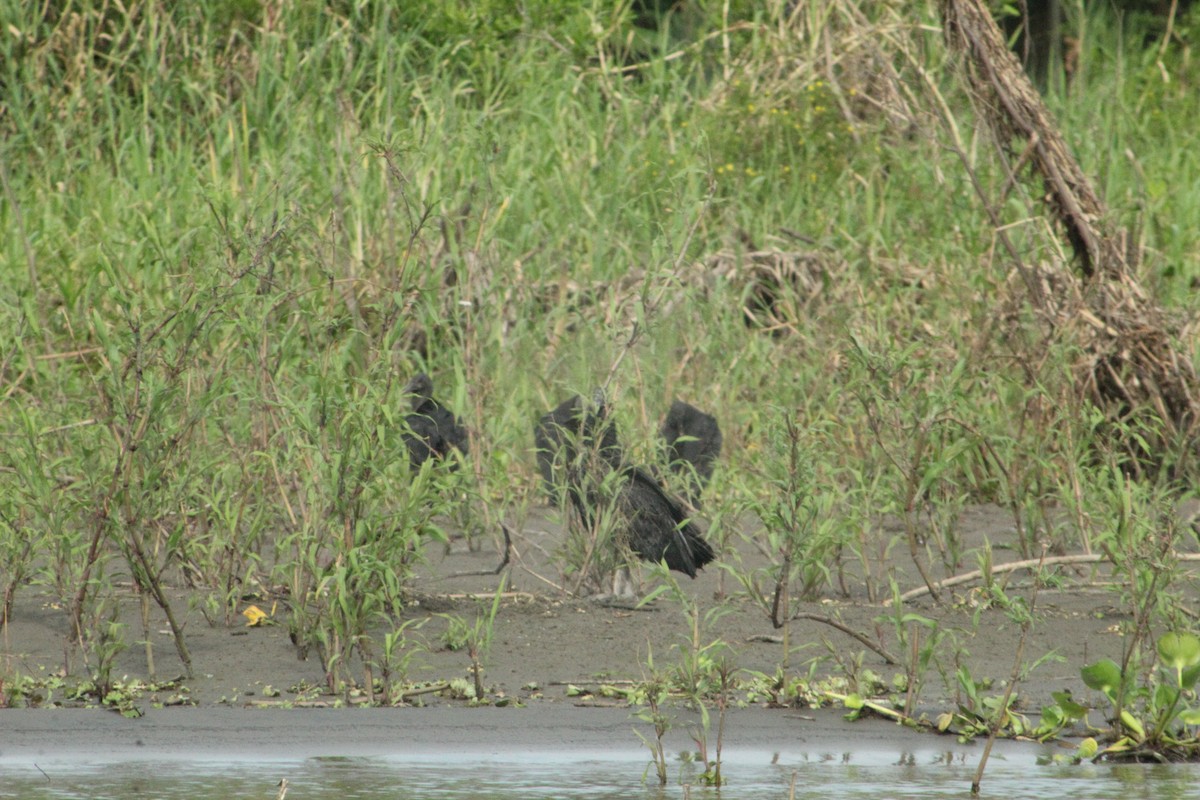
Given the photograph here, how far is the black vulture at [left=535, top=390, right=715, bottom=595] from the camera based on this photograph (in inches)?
165

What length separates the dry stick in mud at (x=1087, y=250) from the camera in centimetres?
547

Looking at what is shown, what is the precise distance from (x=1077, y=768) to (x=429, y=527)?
148 cm

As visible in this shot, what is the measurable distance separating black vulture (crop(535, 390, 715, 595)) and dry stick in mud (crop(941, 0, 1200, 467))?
1868 mm

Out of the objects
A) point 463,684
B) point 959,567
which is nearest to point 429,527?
point 463,684

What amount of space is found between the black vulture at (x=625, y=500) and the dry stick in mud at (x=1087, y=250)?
187 centimetres

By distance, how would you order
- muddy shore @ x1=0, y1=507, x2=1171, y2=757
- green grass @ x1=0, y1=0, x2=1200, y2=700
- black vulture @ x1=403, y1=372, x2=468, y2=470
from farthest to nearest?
black vulture @ x1=403, y1=372, x2=468, y2=470
green grass @ x1=0, y1=0, x2=1200, y2=700
muddy shore @ x1=0, y1=507, x2=1171, y2=757

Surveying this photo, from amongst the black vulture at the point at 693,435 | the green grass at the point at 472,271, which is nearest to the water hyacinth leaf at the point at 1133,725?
the green grass at the point at 472,271

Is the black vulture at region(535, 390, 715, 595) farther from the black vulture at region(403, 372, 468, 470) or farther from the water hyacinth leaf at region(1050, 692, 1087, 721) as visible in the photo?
the water hyacinth leaf at region(1050, 692, 1087, 721)

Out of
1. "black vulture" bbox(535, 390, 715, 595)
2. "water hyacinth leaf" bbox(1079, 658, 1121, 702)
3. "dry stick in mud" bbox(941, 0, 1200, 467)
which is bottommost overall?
"water hyacinth leaf" bbox(1079, 658, 1121, 702)

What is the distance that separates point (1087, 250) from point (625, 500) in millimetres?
2188

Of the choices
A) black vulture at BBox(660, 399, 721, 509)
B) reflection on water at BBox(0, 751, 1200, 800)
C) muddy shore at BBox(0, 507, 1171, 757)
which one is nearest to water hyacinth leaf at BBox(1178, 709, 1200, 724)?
reflection on water at BBox(0, 751, 1200, 800)

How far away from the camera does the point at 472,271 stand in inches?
235

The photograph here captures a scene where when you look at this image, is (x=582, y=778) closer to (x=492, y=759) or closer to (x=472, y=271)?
(x=492, y=759)

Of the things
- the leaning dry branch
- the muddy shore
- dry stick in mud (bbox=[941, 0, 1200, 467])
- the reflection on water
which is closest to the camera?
the reflection on water
